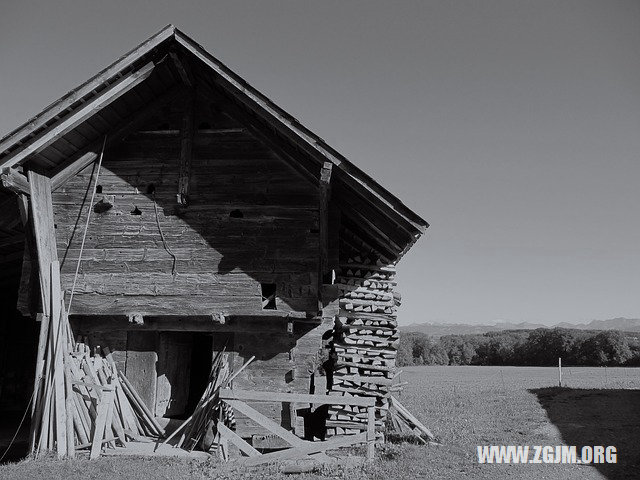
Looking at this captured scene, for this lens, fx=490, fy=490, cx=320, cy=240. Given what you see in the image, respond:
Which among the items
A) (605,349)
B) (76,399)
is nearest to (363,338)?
(76,399)

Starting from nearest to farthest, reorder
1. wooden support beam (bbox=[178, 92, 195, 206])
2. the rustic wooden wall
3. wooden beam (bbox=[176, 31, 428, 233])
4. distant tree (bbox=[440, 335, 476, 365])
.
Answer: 1. wooden beam (bbox=[176, 31, 428, 233])
2. the rustic wooden wall
3. wooden support beam (bbox=[178, 92, 195, 206])
4. distant tree (bbox=[440, 335, 476, 365])

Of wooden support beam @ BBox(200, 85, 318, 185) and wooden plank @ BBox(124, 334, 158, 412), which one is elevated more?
wooden support beam @ BBox(200, 85, 318, 185)

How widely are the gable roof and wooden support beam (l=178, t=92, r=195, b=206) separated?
0.54 meters

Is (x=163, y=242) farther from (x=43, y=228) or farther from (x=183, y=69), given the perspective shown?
(x=183, y=69)

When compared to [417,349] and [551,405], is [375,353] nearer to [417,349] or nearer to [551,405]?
[551,405]

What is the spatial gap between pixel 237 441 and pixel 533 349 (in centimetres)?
8008

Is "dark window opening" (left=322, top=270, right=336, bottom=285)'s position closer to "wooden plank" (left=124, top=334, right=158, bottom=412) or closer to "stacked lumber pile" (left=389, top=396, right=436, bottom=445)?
"stacked lumber pile" (left=389, top=396, right=436, bottom=445)

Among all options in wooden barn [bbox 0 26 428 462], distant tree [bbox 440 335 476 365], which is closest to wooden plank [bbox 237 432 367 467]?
wooden barn [bbox 0 26 428 462]

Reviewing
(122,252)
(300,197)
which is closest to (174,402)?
(122,252)

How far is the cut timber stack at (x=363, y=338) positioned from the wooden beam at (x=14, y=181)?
22.1 feet

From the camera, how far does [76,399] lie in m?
9.46

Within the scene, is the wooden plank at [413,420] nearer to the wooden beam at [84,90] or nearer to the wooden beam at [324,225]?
the wooden beam at [324,225]

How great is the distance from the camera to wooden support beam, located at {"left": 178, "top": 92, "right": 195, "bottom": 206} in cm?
1066

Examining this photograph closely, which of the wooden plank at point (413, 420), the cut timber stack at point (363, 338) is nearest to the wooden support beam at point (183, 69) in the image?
the cut timber stack at point (363, 338)
